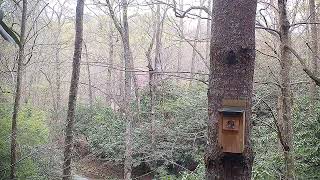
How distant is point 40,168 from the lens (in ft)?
24.3

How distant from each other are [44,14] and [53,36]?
50.2 inches

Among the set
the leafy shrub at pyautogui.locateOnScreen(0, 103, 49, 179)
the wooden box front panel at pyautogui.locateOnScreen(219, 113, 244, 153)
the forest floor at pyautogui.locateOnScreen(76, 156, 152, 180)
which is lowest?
the forest floor at pyautogui.locateOnScreen(76, 156, 152, 180)

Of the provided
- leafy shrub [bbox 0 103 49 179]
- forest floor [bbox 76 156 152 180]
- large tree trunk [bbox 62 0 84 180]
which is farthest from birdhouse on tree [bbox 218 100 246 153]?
forest floor [bbox 76 156 152 180]

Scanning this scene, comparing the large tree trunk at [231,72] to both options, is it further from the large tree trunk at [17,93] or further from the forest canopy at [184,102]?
the large tree trunk at [17,93]

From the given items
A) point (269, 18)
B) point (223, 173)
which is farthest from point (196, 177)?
point (223, 173)

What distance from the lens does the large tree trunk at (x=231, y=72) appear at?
178 cm

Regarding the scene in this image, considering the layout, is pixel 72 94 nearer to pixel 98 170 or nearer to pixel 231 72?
pixel 231 72

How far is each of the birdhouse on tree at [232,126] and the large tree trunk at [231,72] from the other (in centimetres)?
3

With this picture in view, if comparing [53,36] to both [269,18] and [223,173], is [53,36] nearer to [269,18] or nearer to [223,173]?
[269,18]

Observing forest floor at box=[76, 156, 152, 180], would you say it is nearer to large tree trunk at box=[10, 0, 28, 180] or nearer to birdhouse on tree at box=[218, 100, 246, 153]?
large tree trunk at box=[10, 0, 28, 180]

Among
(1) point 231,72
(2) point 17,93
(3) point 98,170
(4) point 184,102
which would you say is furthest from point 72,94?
(3) point 98,170

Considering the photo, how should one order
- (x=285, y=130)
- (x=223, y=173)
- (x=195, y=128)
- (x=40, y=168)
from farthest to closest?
(x=195, y=128)
(x=40, y=168)
(x=285, y=130)
(x=223, y=173)

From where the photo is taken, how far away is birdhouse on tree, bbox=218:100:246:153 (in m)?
1.75

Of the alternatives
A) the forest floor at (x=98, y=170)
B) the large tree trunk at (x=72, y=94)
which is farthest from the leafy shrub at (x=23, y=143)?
the forest floor at (x=98, y=170)
